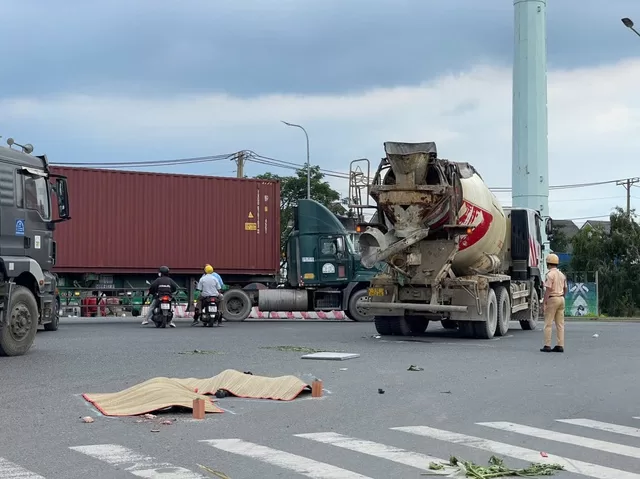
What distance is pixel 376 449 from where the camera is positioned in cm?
699

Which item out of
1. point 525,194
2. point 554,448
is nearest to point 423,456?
point 554,448

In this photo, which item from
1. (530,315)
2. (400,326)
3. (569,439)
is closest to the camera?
(569,439)

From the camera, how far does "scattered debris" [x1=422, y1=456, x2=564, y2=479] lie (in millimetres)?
6156

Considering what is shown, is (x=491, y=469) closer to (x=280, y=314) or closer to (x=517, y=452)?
(x=517, y=452)

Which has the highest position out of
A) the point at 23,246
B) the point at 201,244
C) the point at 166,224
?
the point at 166,224

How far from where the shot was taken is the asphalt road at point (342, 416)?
6.48 meters

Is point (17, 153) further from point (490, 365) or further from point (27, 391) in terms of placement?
point (490, 365)

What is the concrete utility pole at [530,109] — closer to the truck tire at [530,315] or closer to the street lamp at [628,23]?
the truck tire at [530,315]

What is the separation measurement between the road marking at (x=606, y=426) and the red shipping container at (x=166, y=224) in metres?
19.0

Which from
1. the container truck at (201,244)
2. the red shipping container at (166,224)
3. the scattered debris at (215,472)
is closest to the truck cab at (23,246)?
the scattered debris at (215,472)

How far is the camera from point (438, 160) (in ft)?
56.9

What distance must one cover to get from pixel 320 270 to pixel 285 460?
19.6 metres

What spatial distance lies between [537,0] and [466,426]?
3255 centimetres

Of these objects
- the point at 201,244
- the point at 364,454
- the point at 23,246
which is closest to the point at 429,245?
the point at 23,246
